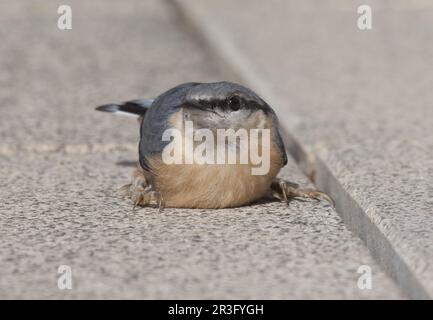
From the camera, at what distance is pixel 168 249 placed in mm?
3035

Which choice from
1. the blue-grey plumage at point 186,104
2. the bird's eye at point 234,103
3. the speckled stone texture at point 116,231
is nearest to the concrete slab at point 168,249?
the speckled stone texture at point 116,231

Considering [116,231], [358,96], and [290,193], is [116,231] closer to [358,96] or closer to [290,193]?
[290,193]

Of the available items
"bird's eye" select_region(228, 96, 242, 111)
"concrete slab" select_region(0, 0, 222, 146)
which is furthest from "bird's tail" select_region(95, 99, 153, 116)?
"bird's eye" select_region(228, 96, 242, 111)

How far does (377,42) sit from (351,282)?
13.0 feet

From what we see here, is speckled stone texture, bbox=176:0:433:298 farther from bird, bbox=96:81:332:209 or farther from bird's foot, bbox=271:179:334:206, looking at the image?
bird, bbox=96:81:332:209

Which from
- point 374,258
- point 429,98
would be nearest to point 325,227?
point 374,258

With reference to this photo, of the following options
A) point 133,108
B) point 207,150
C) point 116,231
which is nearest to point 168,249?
point 116,231

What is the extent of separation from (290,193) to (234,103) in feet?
1.81

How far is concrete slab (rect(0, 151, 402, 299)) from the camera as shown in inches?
107

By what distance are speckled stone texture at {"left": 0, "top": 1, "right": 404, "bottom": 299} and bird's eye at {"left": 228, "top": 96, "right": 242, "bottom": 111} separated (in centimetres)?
38

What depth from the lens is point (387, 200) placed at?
3.44 meters

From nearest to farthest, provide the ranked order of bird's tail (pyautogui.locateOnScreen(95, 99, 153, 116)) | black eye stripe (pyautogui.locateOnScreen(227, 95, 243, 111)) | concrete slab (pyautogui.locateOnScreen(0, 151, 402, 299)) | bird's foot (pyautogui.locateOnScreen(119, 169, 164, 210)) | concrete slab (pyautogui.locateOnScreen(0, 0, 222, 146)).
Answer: concrete slab (pyautogui.locateOnScreen(0, 151, 402, 299)) → black eye stripe (pyautogui.locateOnScreen(227, 95, 243, 111)) → bird's foot (pyautogui.locateOnScreen(119, 169, 164, 210)) → bird's tail (pyautogui.locateOnScreen(95, 99, 153, 116)) → concrete slab (pyautogui.locateOnScreen(0, 0, 222, 146))
